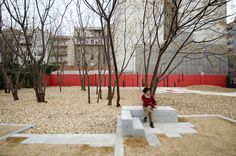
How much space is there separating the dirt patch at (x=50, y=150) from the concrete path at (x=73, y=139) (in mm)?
196

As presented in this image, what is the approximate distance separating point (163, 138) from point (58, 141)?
7.88 ft

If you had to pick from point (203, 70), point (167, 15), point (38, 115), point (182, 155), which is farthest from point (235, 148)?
point (203, 70)

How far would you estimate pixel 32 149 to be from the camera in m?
3.74

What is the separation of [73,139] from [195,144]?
2.71 metres

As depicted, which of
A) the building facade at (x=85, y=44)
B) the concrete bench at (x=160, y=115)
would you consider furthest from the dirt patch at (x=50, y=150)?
the building facade at (x=85, y=44)

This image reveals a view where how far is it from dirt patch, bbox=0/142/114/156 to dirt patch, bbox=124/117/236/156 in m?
0.57

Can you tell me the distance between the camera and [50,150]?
3691mm

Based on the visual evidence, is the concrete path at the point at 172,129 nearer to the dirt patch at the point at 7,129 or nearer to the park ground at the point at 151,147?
the park ground at the point at 151,147

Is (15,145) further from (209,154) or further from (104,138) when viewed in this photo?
(209,154)

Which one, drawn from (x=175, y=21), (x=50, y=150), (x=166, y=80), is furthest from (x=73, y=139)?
(x=166, y=80)

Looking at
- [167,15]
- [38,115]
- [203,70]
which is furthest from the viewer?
[203,70]

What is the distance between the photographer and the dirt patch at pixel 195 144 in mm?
3521

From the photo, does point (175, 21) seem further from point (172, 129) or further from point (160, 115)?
point (172, 129)

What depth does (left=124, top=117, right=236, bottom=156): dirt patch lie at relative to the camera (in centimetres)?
352
